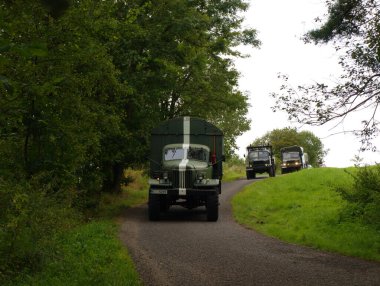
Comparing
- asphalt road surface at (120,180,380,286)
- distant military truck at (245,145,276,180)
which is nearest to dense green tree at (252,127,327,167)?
distant military truck at (245,145,276,180)

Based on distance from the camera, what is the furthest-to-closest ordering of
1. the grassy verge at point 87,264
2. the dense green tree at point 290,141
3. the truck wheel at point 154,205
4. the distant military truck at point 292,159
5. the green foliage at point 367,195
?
the dense green tree at point 290,141, the distant military truck at point 292,159, the truck wheel at point 154,205, the green foliage at point 367,195, the grassy verge at point 87,264

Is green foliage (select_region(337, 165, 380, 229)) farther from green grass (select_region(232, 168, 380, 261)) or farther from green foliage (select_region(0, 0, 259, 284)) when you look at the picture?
green foliage (select_region(0, 0, 259, 284))

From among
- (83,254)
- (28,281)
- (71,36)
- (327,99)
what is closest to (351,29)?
(327,99)

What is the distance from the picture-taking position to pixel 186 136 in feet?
57.5

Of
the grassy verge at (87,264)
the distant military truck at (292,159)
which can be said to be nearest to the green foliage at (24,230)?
the grassy verge at (87,264)

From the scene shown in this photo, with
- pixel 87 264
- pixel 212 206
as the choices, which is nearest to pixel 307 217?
pixel 212 206

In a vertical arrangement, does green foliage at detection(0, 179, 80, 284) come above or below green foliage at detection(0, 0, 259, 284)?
below

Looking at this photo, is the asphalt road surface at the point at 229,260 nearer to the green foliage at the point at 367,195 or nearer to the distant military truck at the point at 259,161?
the green foliage at the point at 367,195

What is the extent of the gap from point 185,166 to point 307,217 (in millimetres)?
4467

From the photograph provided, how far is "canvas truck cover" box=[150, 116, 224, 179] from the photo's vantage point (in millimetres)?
17516

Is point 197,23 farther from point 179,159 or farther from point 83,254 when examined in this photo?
point 83,254

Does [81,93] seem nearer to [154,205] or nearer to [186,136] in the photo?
[154,205]

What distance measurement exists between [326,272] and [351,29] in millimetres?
5233

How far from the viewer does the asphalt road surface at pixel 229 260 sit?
7348 millimetres
